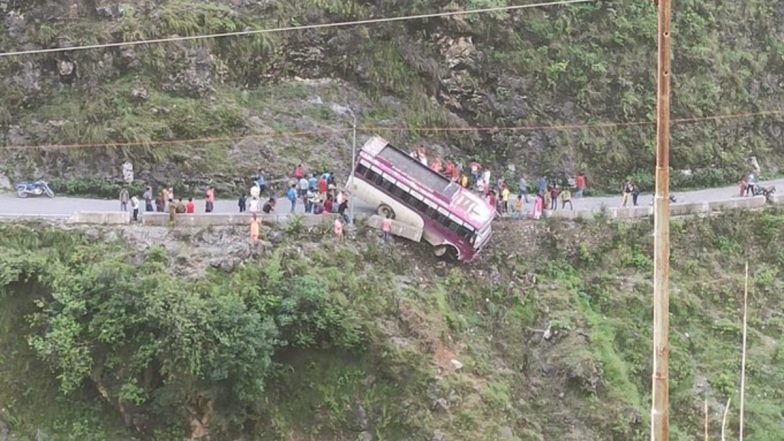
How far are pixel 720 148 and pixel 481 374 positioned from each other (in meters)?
16.0

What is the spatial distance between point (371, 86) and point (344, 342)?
11315mm

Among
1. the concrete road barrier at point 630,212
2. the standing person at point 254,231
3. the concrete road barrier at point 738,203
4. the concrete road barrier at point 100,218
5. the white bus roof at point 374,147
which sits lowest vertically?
the standing person at point 254,231

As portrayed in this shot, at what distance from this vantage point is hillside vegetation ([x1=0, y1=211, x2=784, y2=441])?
711 inches

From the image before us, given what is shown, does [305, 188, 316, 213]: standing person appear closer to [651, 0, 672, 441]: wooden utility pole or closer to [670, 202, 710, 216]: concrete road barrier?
[670, 202, 710, 216]: concrete road barrier

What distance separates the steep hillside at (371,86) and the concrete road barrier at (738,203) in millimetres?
3141

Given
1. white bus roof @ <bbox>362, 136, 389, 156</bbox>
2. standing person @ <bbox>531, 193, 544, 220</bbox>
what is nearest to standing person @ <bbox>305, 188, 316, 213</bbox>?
white bus roof @ <bbox>362, 136, 389, 156</bbox>

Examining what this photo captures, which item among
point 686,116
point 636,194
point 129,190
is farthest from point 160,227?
point 686,116

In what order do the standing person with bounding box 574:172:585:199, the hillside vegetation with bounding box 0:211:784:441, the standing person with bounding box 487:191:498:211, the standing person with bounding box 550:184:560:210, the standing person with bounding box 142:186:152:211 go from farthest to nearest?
the standing person with bounding box 574:172:585:199, the standing person with bounding box 550:184:560:210, the standing person with bounding box 487:191:498:211, the standing person with bounding box 142:186:152:211, the hillside vegetation with bounding box 0:211:784:441

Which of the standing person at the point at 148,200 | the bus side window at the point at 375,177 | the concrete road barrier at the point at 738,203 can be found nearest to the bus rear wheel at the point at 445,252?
the bus side window at the point at 375,177

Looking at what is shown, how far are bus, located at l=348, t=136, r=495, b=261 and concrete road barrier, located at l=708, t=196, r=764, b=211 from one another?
27.7ft

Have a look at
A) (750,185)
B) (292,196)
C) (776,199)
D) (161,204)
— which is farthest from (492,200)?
(776,199)

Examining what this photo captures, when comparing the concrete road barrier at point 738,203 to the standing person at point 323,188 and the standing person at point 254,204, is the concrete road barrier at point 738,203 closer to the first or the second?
the standing person at point 323,188

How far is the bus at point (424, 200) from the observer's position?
2184cm

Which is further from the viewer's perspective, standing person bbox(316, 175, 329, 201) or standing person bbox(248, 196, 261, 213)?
standing person bbox(316, 175, 329, 201)
